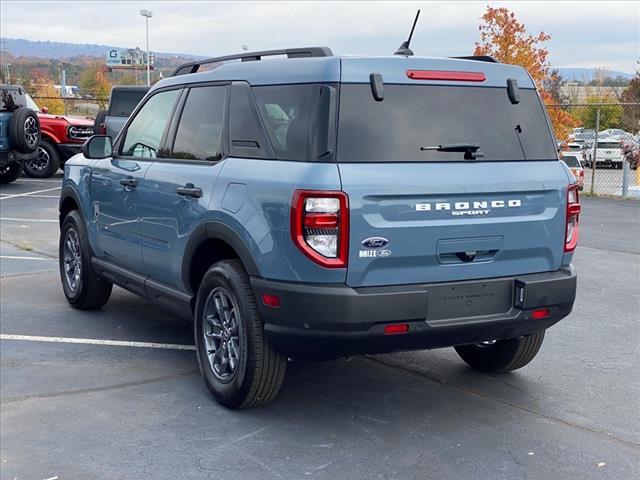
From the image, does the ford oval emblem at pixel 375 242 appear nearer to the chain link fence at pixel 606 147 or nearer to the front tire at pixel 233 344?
the front tire at pixel 233 344


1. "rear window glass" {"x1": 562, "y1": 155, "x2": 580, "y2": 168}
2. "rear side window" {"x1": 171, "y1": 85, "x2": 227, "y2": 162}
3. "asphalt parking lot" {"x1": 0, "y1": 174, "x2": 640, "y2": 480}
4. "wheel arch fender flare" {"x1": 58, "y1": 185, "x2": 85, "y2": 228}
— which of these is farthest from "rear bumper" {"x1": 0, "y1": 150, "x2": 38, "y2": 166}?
"rear window glass" {"x1": 562, "y1": 155, "x2": 580, "y2": 168}

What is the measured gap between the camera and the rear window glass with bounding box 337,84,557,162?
163 inches

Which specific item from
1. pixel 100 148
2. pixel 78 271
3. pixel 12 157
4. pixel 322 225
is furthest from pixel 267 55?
pixel 12 157

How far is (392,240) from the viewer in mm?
4039

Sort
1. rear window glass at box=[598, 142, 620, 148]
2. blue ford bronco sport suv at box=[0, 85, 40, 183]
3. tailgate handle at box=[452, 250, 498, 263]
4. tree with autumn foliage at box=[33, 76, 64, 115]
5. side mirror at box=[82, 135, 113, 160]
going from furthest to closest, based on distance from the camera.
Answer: tree with autumn foliage at box=[33, 76, 64, 115] → rear window glass at box=[598, 142, 620, 148] → blue ford bronco sport suv at box=[0, 85, 40, 183] → side mirror at box=[82, 135, 113, 160] → tailgate handle at box=[452, 250, 498, 263]

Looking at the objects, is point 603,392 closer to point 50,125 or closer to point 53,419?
point 53,419

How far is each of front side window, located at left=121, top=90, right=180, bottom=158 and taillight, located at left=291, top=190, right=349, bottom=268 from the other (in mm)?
1961

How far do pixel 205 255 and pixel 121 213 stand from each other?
4.26ft

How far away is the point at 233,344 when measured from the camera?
4676 millimetres

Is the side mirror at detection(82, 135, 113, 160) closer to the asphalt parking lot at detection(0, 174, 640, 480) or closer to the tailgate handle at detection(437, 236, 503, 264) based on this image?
the asphalt parking lot at detection(0, 174, 640, 480)

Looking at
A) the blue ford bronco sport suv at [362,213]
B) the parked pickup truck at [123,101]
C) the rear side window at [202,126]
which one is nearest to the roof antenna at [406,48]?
the blue ford bronco sport suv at [362,213]

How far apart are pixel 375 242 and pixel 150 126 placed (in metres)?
2.54

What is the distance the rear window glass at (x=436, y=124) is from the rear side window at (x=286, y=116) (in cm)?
22

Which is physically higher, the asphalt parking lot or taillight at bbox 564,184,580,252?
taillight at bbox 564,184,580,252
